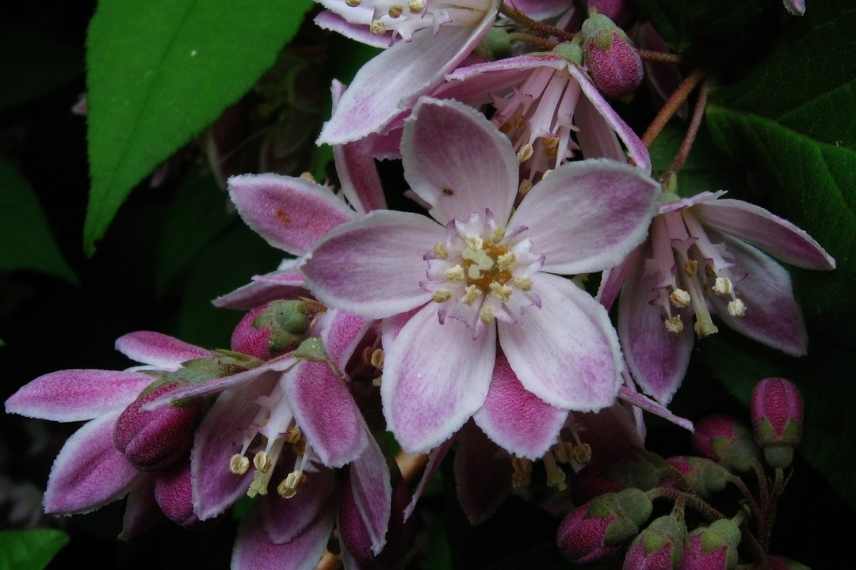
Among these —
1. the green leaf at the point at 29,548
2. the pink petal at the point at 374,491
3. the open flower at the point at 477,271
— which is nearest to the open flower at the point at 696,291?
the open flower at the point at 477,271

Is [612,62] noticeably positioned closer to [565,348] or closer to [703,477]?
[565,348]

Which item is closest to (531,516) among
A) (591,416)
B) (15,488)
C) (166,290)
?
(591,416)

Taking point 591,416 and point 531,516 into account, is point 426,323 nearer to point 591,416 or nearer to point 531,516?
point 591,416

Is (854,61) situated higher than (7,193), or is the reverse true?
(854,61)

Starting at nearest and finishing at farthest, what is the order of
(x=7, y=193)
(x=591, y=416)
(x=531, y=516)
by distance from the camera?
(x=591, y=416), (x=531, y=516), (x=7, y=193)

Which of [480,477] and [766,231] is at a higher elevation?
[766,231]

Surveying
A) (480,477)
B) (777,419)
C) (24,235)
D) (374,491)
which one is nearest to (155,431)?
(374,491)

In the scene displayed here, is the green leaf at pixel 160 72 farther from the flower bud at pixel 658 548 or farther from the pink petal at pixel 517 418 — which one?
the flower bud at pixel 658 548
